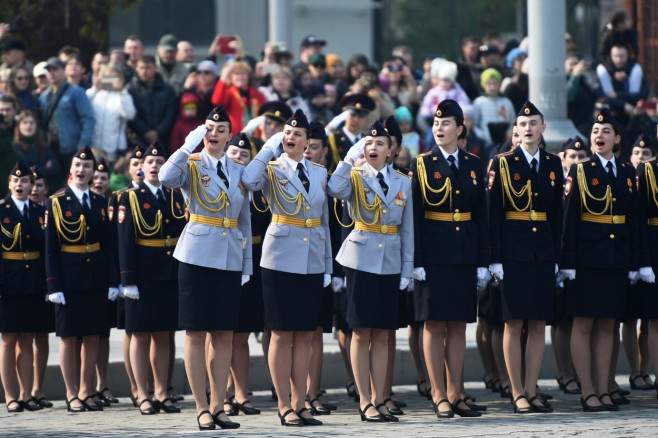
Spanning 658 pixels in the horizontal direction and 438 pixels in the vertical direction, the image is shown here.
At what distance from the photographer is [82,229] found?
1048 centimetres

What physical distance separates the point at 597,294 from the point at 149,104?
20.4 ft

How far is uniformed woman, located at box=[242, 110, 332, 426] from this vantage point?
9.44 metres

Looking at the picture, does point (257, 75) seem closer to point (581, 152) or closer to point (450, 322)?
point (581, 152)

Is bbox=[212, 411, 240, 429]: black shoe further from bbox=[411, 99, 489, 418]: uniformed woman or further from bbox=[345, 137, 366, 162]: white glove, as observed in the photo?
bbox=[345, 137, 366, 162]: white glove

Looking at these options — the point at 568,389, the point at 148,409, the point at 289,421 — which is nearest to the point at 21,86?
the point at 148,409

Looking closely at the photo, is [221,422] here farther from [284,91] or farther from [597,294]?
[284,91]

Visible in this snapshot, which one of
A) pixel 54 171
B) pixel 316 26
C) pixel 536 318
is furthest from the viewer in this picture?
pixel 316 26

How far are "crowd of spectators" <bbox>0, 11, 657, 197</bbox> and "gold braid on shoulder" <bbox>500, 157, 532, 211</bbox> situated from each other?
3.98 metres

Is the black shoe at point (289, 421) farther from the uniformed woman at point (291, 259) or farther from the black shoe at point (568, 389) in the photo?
the black shoe at point (568, 389)

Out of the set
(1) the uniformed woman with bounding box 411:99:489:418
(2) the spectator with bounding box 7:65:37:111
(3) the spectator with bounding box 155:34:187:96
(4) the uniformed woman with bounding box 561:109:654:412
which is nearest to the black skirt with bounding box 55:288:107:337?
(1) the uniformed woman with bounding box 411:99:489:418

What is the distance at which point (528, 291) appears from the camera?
32.2 feet

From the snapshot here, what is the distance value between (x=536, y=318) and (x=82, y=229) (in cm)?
328

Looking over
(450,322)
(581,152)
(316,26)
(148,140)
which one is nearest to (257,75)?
(148,140)

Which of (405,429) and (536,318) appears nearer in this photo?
(405,429)
